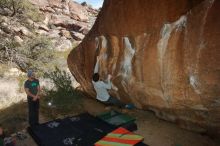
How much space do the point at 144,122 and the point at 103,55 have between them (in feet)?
7.83

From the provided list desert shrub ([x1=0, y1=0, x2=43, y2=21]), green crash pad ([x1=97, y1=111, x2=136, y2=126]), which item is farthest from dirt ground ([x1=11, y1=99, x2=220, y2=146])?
desert shrub ([x1=0, y1=0, x2=43, y2=21])

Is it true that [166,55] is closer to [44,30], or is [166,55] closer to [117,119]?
[117,119]

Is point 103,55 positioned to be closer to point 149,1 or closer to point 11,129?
point 149,1

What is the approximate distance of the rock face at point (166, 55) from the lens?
5.41m

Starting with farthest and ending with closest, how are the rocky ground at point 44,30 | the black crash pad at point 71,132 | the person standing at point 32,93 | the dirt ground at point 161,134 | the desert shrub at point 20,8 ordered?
the desert shrub at point 20,8 → the rocky ground at point 44,30 → the person standing at point 32,93 → the dirt ground at point 161,134 → the black crash pad at point 71,132

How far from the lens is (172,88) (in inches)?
249

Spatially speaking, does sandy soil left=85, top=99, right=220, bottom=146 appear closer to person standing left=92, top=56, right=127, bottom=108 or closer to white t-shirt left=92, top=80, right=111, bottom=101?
person standing left=92, top=56, right=127, bottom=108

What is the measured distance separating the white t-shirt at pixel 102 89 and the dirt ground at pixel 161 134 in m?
0.91

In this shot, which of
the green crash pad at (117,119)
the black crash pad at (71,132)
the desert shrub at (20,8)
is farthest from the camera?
the desert shrub at (20,8)

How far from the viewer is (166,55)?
6.21 meters

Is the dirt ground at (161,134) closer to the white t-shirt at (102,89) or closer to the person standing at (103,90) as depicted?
the person standing at (103,90)

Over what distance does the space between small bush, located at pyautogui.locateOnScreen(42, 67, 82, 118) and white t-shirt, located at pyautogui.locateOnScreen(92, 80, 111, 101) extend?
0.84m

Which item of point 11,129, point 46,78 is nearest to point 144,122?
point 11,129

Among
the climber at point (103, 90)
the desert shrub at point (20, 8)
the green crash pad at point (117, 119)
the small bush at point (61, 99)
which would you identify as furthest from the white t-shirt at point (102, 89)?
the desert shrub at point (20, 8)
